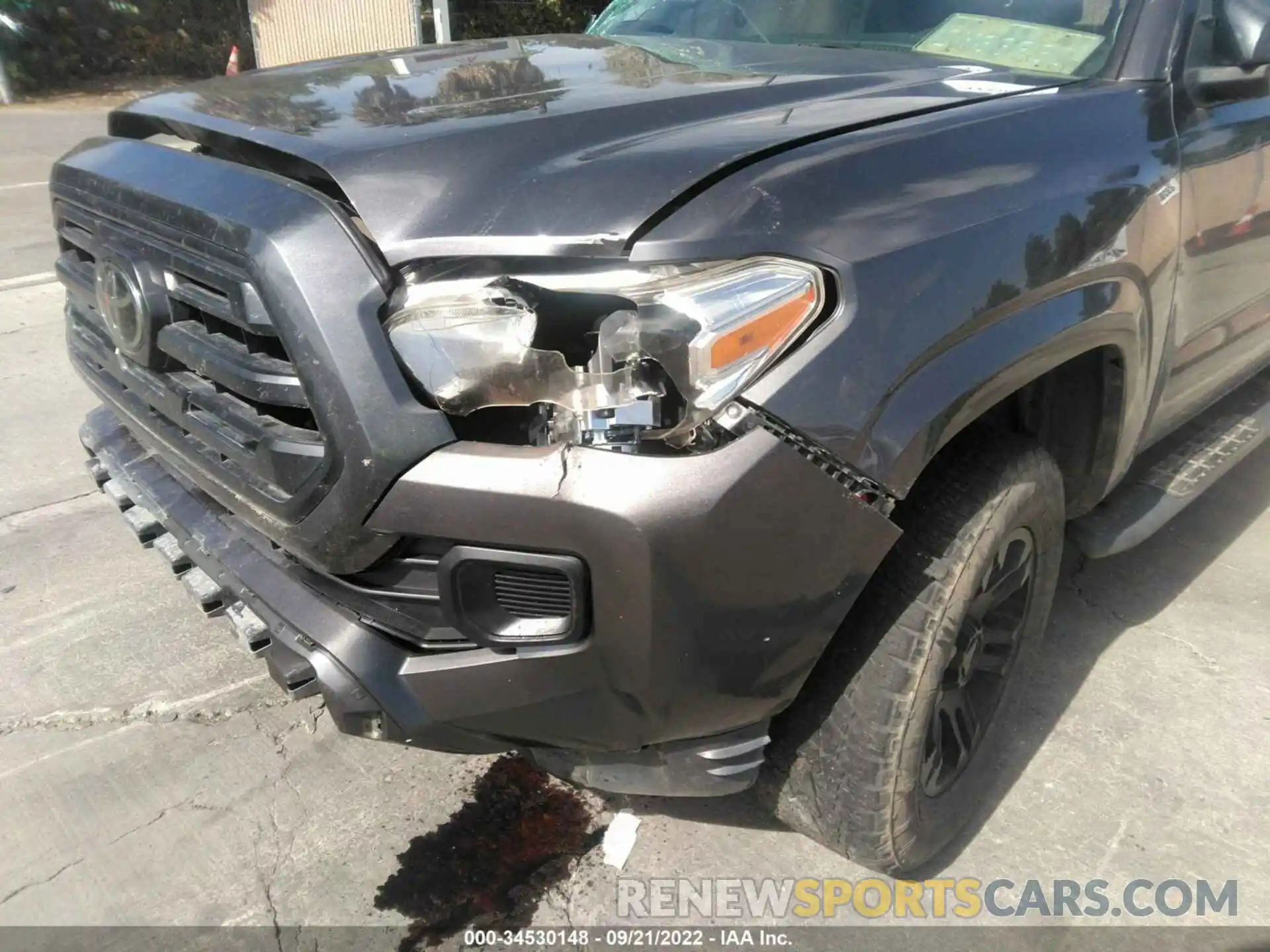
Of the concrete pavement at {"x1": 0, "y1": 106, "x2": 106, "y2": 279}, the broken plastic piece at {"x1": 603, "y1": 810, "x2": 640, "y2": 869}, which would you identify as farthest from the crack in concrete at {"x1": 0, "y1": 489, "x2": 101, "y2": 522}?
the broken plastic piece at {"x1": 603, "y1": 810, "x2": 640, "y2": 869}

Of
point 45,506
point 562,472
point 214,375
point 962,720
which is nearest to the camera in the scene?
point 562,472

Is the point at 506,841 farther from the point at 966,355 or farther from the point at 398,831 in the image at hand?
the point at 966,355

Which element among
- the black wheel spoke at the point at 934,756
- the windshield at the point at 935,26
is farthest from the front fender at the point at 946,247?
the black wheel spoke at the point at 934,756

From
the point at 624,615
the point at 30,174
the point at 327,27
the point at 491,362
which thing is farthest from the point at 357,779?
the point at 327,27

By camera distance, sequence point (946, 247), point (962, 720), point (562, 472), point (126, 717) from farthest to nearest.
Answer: point (126, 717), point (962, 720), point (946, 247), point (562, 472)

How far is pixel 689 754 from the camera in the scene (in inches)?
70.5

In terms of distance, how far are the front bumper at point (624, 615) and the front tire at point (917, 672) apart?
0.21 metres

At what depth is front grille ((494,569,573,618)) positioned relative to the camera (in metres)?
1.57

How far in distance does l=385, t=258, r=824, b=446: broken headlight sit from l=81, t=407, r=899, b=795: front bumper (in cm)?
7

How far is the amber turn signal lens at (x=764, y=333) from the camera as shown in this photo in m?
1.50

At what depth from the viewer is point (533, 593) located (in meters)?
1.59

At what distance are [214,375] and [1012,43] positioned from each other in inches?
80.4

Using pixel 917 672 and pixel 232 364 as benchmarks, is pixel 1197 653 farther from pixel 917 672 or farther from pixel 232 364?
pixel 232 364

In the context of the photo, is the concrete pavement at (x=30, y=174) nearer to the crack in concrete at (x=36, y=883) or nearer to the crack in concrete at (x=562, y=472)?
the crack in concrete at (x=36, y=883)
